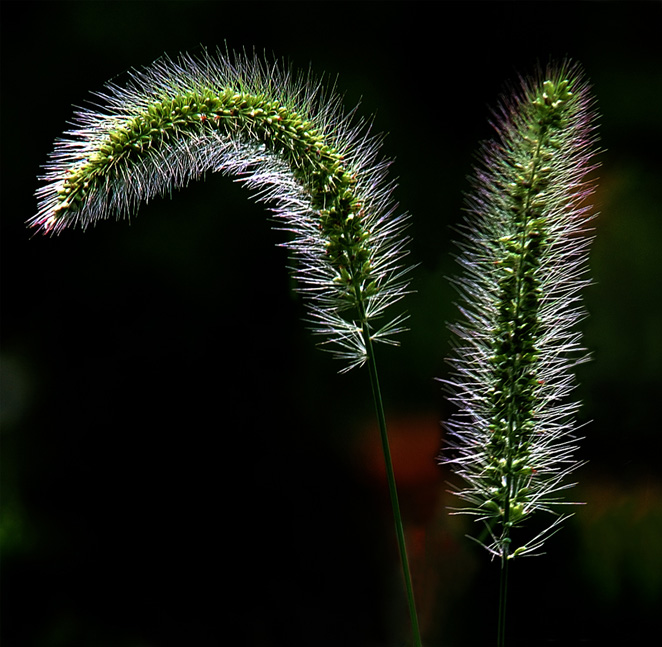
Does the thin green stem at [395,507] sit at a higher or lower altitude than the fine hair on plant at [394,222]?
lower

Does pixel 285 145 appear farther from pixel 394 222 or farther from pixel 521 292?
pixel 521 292

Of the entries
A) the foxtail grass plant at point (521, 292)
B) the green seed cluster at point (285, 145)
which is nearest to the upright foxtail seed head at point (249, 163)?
the green seed cluster at point (285, 145)

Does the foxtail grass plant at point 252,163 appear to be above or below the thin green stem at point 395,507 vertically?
above

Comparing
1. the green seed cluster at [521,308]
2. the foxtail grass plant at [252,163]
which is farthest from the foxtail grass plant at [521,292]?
the foxtail grass plant at [252,163]

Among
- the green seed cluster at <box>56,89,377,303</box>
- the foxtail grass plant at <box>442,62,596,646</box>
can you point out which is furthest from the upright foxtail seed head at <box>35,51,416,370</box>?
the foxtail grass plant at <box>442,62,596,646</box>

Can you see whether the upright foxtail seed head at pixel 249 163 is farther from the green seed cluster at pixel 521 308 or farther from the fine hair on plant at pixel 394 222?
the green seed cluster at pixel 521 308

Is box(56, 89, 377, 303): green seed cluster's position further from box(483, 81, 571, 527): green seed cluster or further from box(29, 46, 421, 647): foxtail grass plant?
box(483, 81, 571, 527): green seed cluster

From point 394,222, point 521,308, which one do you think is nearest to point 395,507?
point 521,308

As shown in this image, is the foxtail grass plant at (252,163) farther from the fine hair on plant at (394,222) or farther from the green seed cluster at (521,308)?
the green seed cluster at (521,308)
